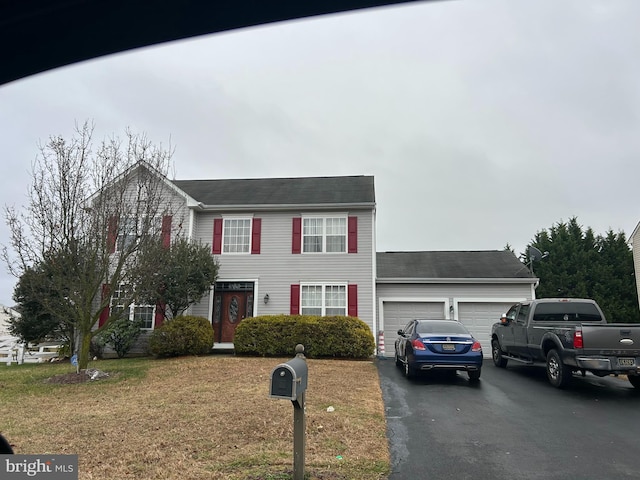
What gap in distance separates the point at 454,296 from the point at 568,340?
827 cm

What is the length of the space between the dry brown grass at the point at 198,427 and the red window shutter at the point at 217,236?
23.4 feet

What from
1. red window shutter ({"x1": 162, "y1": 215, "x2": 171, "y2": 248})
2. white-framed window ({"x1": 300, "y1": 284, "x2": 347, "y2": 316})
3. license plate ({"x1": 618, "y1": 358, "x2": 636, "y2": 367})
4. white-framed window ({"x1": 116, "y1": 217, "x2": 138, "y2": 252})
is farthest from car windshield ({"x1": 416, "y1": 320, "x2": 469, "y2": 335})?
white-framed window ({"x1": 116, "y1": 217, "x2": 138, "y2": 252})

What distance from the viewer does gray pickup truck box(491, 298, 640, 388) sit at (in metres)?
8.53

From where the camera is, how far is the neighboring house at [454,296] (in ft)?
56.0

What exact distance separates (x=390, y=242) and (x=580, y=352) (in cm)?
3130

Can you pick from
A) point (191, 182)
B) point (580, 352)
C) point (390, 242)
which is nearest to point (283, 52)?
point (580, 352)

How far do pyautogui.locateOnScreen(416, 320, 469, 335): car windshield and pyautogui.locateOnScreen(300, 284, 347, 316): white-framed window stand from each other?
548 cm

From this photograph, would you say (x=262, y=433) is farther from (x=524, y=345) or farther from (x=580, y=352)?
(x=524, y=345)

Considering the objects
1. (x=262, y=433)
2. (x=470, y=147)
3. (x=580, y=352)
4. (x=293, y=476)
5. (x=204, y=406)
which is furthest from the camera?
(x=470, y=147)

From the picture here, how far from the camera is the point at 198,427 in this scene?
6375 millimetres

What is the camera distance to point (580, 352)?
28.5 feet

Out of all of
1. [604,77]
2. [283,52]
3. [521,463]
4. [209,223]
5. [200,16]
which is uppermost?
[209,223]

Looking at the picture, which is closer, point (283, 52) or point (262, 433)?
point (283, 52)

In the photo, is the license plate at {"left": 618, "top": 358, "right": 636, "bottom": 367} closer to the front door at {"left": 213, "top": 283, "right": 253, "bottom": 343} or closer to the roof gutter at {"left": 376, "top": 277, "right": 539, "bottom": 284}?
the roof gutter at {"left": 376, "top": 277, "right": 539, "bottom": 284}
